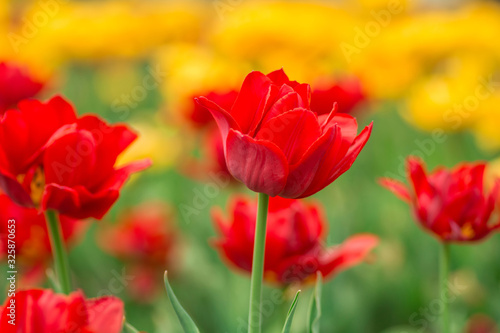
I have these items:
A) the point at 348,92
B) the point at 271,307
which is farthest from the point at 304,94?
the point at 348,92

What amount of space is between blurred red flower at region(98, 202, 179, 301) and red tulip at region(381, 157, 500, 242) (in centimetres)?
85

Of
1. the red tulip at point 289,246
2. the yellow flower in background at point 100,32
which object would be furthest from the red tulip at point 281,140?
the yellow flower in background at point 100,32

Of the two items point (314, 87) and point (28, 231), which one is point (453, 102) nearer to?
point (314, 87)

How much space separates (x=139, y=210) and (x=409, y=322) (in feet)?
2.26

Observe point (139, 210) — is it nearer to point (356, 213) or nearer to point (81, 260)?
point (81, 260)

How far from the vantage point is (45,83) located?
1487 millimetres

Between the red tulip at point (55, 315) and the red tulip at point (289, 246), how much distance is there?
0.98 feet

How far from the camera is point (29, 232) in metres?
0.96

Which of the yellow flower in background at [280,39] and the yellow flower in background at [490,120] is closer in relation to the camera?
the yellow flower in background at [490,120]

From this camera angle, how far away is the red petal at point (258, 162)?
1.53 feet

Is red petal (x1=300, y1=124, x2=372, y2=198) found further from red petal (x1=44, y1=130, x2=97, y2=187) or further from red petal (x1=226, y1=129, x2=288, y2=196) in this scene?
red petal (x1=44, y1=130, x2=97, y2=187)

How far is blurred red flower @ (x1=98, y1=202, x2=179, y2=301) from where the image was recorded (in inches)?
55.4

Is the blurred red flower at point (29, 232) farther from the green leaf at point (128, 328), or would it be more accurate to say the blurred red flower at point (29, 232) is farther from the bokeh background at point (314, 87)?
the green leaf at point (128, 328)

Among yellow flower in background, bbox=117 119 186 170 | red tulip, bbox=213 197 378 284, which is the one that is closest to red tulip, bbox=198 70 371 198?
red tulip, bbox=213 197 378 284
